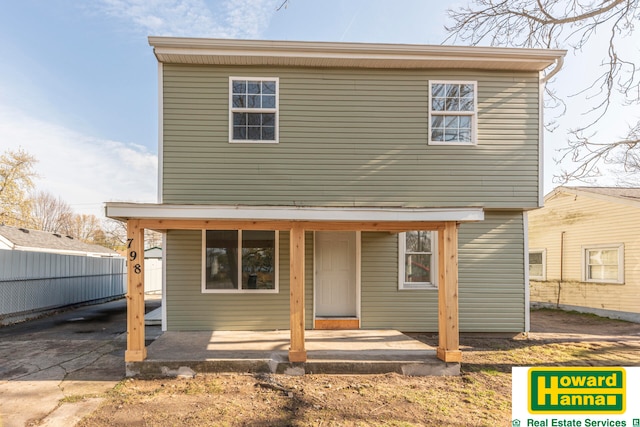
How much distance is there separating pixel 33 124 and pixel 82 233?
2447 centimetres

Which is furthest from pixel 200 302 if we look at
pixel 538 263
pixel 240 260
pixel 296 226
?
pixel 538 263

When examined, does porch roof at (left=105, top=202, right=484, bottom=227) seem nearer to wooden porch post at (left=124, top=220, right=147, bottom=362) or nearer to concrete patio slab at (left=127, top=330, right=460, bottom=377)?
wooden porch post at (left=124, top=220, right=147, bottom=362)

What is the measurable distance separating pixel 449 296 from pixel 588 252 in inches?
365

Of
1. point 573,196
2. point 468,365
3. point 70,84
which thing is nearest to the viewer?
point 468,365

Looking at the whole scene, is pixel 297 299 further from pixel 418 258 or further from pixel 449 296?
pixel 418 258

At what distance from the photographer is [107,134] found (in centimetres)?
2541

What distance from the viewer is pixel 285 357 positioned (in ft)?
16.3

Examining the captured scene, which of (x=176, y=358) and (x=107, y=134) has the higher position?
(x=107, y=134)

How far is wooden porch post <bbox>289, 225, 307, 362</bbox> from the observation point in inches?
190

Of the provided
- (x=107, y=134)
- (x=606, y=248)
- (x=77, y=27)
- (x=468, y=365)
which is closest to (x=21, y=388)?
(x=468, y=365)

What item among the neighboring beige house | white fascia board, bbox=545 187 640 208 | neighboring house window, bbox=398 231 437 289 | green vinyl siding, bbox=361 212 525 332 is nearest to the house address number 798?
green vinyl siding, bbox=361 212 525 332

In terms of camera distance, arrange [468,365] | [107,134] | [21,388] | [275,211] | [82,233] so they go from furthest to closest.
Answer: [82,233] → [107,134] → [468,365] → [275,211] → [21,388]

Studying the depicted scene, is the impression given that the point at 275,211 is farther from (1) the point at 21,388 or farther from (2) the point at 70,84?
(2) the point at 70,84

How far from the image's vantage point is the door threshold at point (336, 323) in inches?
263
